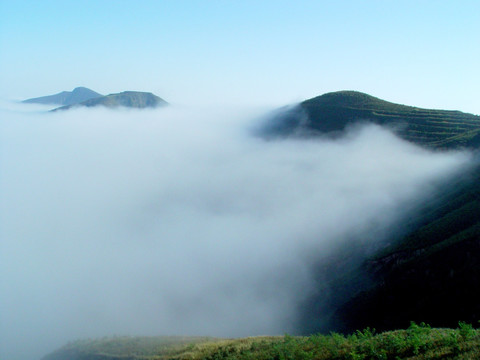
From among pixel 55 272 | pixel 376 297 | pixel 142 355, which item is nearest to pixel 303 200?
pixel 376 297

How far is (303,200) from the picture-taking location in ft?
400

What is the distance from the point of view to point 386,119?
461 feet

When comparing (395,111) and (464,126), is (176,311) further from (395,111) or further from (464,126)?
(395,111)

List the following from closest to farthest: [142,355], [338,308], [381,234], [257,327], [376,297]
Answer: [142,355]
[376,297]
[338,308]
[257,327]
[381,234]

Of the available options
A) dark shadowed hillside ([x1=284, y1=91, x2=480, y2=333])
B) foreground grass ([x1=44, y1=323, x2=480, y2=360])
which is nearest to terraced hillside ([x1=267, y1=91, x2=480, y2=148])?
dark shadowed hillside ([x1=284, y1=91, x2=480, y2=333])

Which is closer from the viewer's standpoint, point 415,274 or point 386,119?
point 415,274

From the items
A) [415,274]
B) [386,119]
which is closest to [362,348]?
[415,274]

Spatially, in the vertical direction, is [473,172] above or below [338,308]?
above

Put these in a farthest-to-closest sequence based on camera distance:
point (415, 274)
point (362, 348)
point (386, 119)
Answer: point (386, 119) < point (415, 274) < point (362, 348)

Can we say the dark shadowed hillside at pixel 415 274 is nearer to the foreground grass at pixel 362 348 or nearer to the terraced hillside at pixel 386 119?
the foreground grass at pixel 362 348

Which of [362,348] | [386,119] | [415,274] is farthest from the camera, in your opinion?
[386,119]

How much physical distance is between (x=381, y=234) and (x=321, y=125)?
101481 millimetres

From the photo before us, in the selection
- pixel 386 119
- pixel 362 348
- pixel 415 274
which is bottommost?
pixel 415 274

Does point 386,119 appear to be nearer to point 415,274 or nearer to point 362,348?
point 415,274
